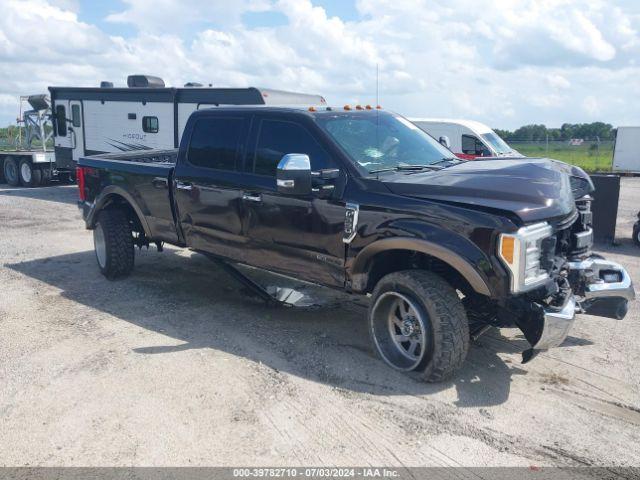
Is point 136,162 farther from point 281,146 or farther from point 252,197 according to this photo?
point 281,146

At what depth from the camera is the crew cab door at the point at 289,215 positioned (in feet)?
15.6

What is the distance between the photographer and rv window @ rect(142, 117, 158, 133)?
14.7 meters

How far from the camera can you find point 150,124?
14875mm

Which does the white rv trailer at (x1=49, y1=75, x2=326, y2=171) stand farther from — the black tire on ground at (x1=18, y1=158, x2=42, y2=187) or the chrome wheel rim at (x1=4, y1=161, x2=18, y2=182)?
the chrome wheel rim at (x1=4, y1=161, x2=18, y2=182)

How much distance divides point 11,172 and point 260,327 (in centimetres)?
1637

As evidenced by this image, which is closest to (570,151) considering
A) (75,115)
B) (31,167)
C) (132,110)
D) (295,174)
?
(132,110)

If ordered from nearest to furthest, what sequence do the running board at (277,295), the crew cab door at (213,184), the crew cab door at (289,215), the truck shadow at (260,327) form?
the truck shadow at (260,327), the crew cab door at (289,215), the crew cab door at (213,184), the running board at (277,295)

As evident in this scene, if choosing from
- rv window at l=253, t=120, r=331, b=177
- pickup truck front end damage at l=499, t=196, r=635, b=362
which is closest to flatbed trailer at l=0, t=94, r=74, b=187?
rv window at l=253, t=120, r=331, b=177

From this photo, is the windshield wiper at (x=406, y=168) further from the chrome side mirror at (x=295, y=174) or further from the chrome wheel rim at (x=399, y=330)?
the chrome wheel rim at (x=399, y=330)

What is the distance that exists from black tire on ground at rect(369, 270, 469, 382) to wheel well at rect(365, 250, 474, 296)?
0.64 ft

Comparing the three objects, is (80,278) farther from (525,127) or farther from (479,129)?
(525,127)

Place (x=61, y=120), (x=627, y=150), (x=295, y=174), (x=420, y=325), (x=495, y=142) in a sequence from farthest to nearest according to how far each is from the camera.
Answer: (x=627, y=150) < (x=61, y=120) < (x=495, y=142) < (x=295, y=174) < (x=420, y=325)

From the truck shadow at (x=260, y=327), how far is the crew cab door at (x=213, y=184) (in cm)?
72

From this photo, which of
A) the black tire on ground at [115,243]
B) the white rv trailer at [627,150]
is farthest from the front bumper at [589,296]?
the white rv trailer at [627,150]
